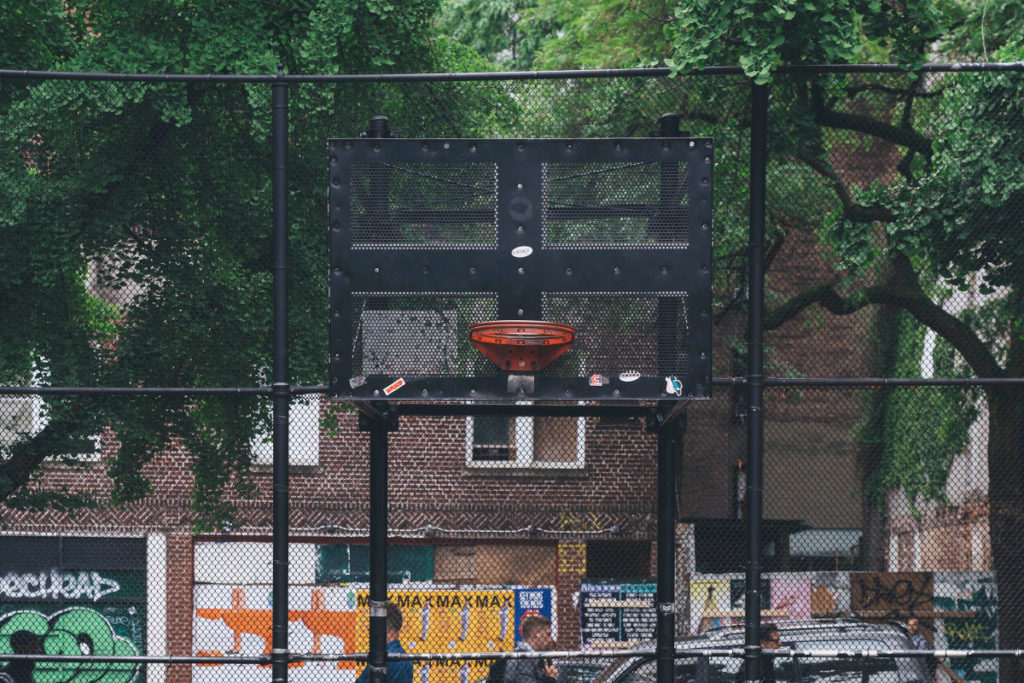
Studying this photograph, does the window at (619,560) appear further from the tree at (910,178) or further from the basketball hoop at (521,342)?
the basketball hoop at (521,342)

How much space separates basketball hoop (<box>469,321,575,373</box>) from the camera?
6680mm

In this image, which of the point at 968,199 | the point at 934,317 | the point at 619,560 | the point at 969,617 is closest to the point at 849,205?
the point at 968,199

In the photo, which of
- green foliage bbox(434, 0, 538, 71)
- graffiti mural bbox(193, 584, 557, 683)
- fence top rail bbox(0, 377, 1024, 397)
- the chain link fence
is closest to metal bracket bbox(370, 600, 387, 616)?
the chain link fence

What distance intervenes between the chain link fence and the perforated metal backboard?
74cm

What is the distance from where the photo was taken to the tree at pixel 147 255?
7.95m

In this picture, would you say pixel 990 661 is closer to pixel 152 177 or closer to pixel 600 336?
pixel 600 336

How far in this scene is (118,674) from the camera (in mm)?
8234

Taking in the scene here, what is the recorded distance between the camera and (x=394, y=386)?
6738 millimetres

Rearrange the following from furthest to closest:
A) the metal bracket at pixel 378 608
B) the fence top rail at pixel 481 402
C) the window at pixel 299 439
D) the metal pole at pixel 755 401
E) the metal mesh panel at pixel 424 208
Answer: the window at pixel 299 439
the fence top rail at pixel 481 402
the metal bracket at pixel 378 608
the metal pole at pixel 755 401
the metal mesh panel at pixel 424 208

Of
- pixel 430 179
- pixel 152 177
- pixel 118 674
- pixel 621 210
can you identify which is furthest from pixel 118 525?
pixel 621 210

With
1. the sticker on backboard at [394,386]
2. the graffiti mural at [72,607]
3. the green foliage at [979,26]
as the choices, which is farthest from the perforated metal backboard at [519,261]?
the green foliage at [979,26]

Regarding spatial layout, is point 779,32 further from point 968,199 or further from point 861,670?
point 861,670

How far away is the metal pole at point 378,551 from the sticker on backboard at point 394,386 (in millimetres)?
303

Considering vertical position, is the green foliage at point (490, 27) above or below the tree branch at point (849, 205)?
above
